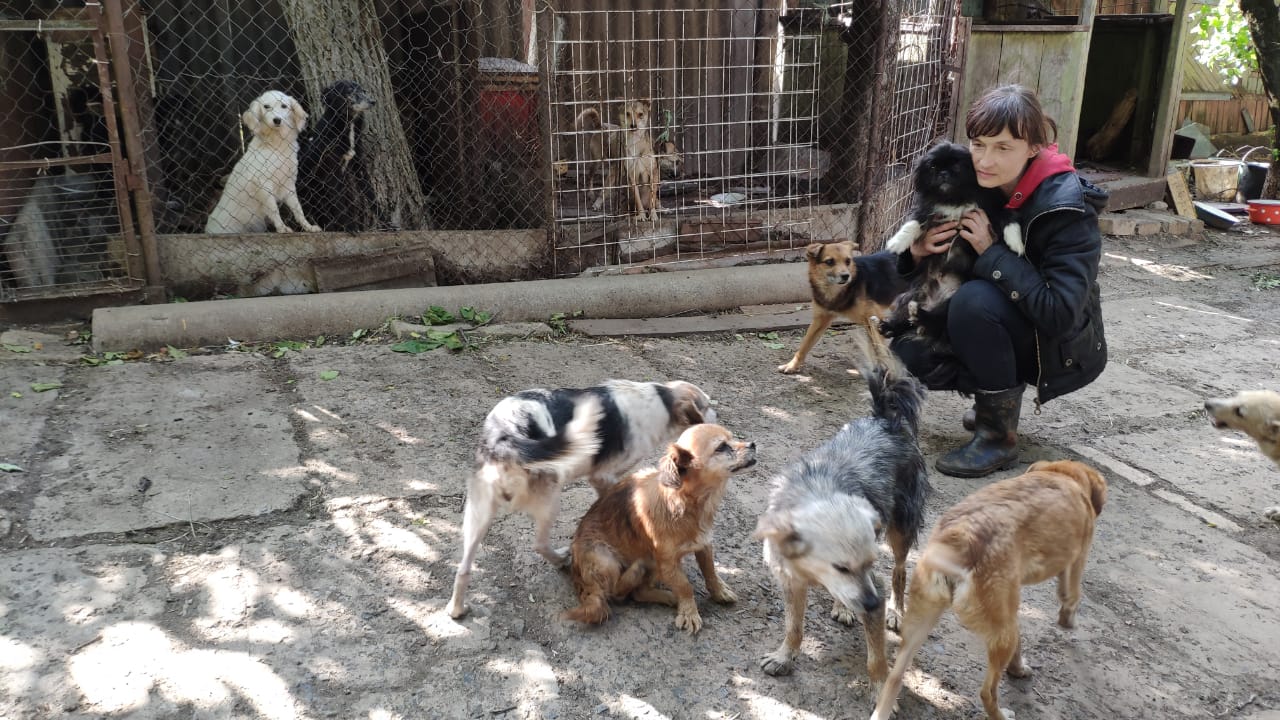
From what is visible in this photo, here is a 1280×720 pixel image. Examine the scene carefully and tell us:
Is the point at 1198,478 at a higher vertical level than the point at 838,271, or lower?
lower

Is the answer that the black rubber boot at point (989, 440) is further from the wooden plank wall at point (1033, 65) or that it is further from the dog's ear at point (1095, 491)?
the wooden plank wall at point (1033, 65)

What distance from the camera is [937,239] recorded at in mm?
4102

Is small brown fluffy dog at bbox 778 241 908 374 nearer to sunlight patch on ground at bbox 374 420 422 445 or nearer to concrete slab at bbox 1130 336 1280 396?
concrete slab at bbox 1130 336 1280 396

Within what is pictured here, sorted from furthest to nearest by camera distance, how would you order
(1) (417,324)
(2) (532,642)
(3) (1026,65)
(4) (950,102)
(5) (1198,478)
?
1. (3) (1026,65)
2. (4) (950,102)
3. (1) (417,324)
4. (5) (1198,478)
5. (2) (532,642)

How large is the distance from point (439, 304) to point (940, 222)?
123 inches

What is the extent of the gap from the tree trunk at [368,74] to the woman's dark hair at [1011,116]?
14.8ft

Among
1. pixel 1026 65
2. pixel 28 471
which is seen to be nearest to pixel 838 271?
pixel 28 471

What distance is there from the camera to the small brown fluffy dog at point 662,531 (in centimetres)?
279

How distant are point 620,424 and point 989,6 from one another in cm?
814

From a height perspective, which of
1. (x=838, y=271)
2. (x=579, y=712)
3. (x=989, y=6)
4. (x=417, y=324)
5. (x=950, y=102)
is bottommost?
(x=579, y=712)

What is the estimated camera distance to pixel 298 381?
4.82 meters

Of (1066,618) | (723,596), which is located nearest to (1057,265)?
(1066,618)

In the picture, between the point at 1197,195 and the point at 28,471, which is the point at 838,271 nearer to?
the point at 28,471

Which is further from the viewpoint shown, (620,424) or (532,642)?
(620,424)
